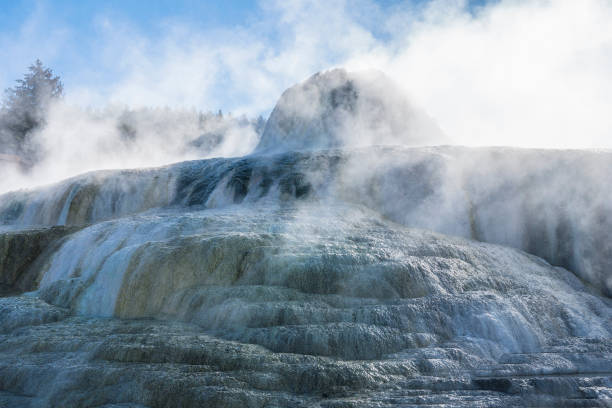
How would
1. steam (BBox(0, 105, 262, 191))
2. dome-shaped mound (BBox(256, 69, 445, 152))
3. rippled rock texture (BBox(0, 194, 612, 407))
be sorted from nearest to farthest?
rippled rock texture (BBox(0, 194, 612, 407)), dome-shaped mound (BBox(256, 69, 445, 152)), steam (BBox(0, 105, 262, 191))

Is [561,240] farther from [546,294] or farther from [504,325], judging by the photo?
[504,325]

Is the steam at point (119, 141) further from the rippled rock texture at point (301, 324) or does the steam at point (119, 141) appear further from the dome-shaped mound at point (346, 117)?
the rippled rock texture at point (301, 324)

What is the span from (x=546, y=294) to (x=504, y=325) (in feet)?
5.07

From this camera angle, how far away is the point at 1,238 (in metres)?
10.1

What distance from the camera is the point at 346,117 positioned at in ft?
55.7

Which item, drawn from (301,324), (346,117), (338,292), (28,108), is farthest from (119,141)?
(301,324)

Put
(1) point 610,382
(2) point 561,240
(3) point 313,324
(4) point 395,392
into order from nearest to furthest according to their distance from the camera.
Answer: (4) point 395,392 < (1) point 610,382 < (3) point 313,324 < (2) point 561,240

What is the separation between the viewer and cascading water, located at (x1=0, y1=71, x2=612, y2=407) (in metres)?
3.86

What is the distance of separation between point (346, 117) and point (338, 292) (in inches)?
468

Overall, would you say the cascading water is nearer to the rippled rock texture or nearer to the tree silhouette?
the rippled rock texture

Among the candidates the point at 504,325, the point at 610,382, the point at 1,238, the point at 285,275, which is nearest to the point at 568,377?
the point at 610,382

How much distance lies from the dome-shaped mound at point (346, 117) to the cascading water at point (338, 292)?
14.6 ft

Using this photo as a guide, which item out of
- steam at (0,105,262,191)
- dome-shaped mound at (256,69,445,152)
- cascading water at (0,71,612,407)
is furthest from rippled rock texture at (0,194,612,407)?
steam at (0,105,262,191)

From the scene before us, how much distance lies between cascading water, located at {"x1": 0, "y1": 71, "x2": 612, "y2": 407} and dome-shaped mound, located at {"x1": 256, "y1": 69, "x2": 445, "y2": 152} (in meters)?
4.45
